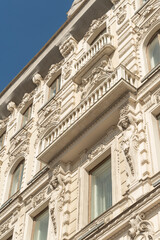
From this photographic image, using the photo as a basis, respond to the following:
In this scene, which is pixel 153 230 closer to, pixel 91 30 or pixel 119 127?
pixel 119 127

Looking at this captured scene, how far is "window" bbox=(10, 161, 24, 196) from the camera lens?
22439 mm

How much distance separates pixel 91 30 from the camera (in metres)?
23.9

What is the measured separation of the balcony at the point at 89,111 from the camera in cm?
1670

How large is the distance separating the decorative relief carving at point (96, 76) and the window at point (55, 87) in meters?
3.78

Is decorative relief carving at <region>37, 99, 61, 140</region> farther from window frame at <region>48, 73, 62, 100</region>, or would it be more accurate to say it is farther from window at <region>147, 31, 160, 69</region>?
window at <region>147, 31, 160, 69</region>

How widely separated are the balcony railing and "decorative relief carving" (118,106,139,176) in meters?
4.75

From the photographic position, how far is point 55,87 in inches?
986

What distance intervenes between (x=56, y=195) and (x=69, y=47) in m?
9.92

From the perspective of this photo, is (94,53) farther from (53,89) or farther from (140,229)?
(140,229)

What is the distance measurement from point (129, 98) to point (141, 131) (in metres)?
1.49

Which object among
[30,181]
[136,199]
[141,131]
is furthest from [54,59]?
[136,199]

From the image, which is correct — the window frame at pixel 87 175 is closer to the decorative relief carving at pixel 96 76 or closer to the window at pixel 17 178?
A: the decorative relief carving at pixel 96 76

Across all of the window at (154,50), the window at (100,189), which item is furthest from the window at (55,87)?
the window at (100,189)

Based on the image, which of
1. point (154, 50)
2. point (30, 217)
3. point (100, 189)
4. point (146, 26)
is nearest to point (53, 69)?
point (146, 26)
